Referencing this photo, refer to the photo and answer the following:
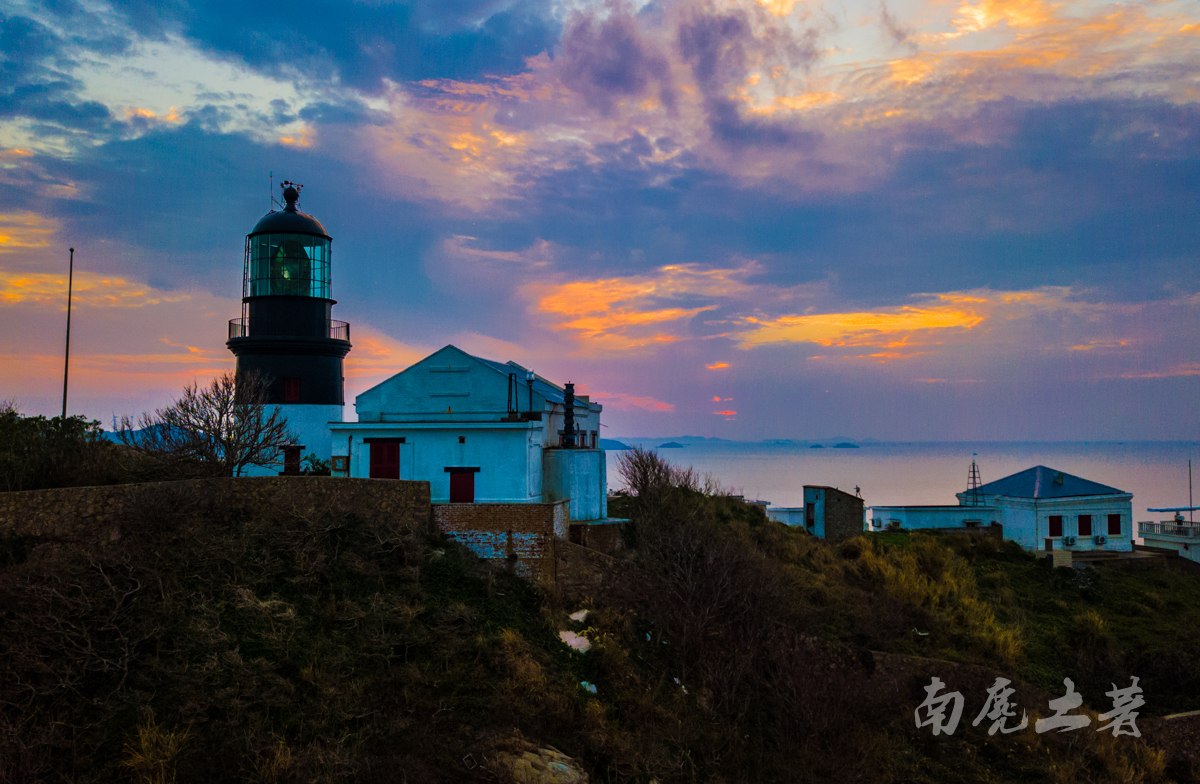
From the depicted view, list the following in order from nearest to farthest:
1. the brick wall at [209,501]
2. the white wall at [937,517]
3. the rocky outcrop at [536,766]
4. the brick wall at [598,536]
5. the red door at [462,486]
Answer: the rocky outcrop at [536,766]
the brick wall at [209,501]
the brick wall at [598,536]
the red door at [462,486]
the white wall at [937,517]

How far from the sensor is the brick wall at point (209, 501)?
12258 millimetres

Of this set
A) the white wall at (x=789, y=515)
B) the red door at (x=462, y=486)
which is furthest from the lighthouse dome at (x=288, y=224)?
the white wall at (x=789, y=515)

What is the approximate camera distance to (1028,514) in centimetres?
3484

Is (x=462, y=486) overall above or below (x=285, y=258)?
below

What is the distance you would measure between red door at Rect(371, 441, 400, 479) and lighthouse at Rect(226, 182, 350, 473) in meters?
2.71

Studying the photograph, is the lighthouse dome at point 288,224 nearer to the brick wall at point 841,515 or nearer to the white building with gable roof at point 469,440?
the white building with gable roof at point 469,440

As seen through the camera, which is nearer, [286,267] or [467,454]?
[467,454]

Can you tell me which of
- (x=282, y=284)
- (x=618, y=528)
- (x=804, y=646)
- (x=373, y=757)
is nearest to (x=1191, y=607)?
(x=804, y=646)

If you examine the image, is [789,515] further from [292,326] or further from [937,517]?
[292,326]

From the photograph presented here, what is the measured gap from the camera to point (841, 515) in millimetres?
31812

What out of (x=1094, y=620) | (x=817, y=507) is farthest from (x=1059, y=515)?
(x=1094, y=620)

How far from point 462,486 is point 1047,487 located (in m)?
31.5

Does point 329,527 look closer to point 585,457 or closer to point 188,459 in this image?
point 188,459

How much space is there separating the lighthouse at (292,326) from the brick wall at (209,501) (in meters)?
7.50
